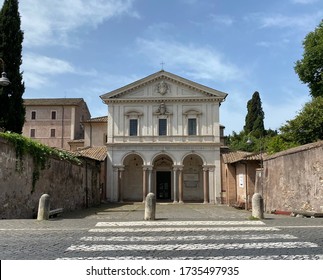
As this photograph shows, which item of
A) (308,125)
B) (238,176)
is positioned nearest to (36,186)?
(308,125)

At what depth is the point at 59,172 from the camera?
18.7 m

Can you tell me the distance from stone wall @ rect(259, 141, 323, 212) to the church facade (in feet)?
42.5

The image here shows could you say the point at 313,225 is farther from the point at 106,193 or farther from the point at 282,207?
the point at 106,193

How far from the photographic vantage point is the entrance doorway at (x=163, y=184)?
35.3 metres

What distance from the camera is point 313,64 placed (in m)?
28.6

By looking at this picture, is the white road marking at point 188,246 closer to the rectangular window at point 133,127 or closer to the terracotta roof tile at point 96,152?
the terracotta roof tile at point 96,152

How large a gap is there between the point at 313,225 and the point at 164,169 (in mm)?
25648

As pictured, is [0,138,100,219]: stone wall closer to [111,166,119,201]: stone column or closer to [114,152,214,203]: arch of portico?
[111,166,119,201]: stone column

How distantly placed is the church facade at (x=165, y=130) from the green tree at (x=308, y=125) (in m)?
10.7

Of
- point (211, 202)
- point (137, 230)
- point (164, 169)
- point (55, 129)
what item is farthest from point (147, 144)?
point (137, 230)

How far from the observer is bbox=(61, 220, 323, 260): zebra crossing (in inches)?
235

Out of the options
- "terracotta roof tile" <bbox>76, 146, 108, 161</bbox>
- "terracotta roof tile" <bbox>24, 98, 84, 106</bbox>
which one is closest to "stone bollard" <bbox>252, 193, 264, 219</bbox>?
"terracotta roof tile" <bbox>76, 146, 108, 161</bbox>

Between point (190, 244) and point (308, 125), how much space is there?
16661 mm

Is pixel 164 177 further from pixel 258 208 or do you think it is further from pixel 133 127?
pixel 258 208
